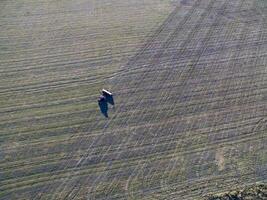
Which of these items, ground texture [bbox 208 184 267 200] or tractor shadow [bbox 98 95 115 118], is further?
tractor shadow [bbox 98 95 115 118]

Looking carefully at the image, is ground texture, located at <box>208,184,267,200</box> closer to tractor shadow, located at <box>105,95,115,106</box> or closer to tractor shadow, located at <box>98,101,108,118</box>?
tractor shadow, located at <box>98,101,108,118</box>

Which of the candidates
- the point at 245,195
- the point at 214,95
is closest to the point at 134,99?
the point at 214,95

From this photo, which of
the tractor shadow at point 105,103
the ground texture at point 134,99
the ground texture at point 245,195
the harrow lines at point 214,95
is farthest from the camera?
the tractor shadow at point 105,103

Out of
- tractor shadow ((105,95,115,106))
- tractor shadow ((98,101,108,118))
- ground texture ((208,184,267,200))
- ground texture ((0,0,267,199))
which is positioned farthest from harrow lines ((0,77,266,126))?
ground texture ((208,184,267,200))

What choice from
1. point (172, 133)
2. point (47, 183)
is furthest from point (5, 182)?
point (172, 133)

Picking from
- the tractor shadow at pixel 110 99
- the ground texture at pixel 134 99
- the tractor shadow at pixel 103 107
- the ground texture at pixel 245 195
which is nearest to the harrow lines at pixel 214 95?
the ground texture at pixel 134 99

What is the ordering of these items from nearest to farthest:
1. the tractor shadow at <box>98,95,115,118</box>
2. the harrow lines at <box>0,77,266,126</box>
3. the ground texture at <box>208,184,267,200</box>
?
1. the ground texture at <box>208,184,267,200</box>
2. the harrow lines at <box>0,77,266,126</box>
3. the tractor shadow at <box>98,95,115,118</box>

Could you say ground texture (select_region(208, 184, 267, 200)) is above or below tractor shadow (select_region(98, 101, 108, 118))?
below

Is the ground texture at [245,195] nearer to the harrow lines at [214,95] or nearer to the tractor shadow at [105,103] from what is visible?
the harrow lines at [214,95]
